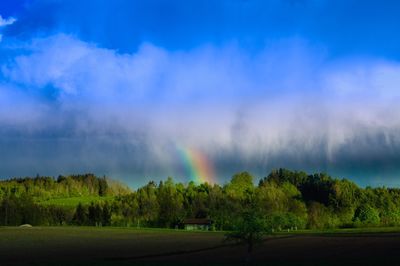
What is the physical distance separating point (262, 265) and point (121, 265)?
15.4 meters

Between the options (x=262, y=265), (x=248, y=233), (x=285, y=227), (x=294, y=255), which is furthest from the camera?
(x=285, y=227)

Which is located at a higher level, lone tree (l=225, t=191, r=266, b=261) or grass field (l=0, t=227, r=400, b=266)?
lone tree (l=225, t=191, r=266, b=261)

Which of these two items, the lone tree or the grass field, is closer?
the lone tree

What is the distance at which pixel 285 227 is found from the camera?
199 metres

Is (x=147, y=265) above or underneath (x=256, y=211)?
underneath

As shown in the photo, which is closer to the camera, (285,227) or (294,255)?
(294,255)

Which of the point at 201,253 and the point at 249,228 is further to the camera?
the point at 201,253

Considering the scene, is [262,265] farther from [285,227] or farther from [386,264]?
[285,227]

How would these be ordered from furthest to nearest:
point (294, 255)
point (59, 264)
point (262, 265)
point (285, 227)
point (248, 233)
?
1. point (285, 227)
2. point (294, 255)
3. point (59, 264)
4. point (262, 265)
5. point (248, 233)

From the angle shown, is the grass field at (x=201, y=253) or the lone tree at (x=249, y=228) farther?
the grass field at (x=201, y=253)

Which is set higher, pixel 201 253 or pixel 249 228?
pixel 249 228

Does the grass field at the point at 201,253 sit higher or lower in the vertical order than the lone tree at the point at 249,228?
lower

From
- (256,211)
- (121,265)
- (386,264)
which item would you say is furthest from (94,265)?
(386,264)

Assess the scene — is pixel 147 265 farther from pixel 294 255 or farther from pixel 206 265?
pixel 294 255
